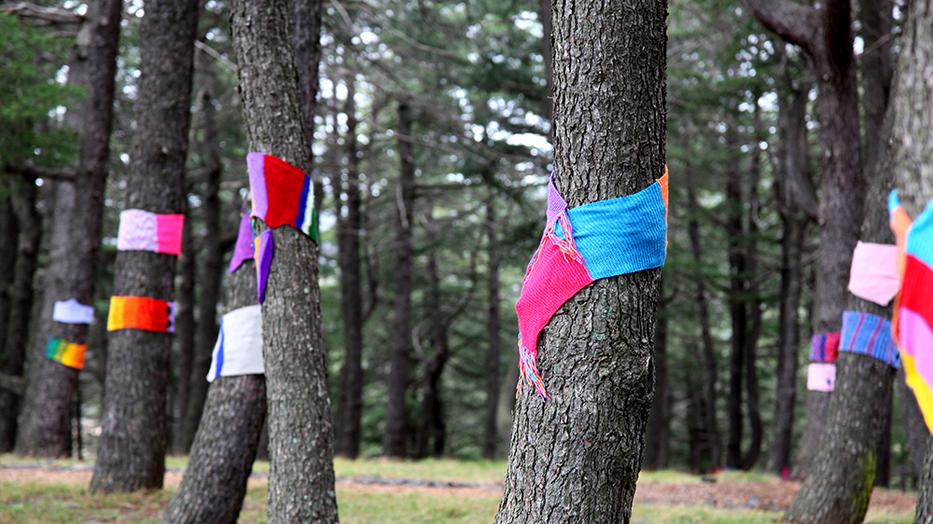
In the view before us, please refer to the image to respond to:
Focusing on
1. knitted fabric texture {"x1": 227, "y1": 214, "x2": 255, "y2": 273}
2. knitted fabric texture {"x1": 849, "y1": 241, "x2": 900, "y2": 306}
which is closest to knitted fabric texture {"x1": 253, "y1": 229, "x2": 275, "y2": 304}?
knitted fabric texture {"x1": 227, "y1": 214, "x2": 255, "y2": 273}

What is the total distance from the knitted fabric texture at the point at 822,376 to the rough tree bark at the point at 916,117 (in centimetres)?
686

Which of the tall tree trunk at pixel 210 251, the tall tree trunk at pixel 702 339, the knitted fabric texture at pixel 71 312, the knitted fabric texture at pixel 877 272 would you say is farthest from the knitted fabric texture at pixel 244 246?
the tall tree trunk at pixel 702 339

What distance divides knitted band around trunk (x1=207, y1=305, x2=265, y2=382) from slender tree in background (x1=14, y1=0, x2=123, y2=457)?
6032 millimetres

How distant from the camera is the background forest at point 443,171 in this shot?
11.8 meters

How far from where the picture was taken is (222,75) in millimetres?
→ 15141

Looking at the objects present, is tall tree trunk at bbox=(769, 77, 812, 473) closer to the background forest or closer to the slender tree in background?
the background forest

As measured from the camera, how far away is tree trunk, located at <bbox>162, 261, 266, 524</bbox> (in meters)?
5.70

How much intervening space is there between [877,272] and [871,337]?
50cm

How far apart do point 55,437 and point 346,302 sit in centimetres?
718

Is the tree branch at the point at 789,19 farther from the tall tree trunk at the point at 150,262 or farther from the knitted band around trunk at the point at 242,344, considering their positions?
the knitted band around trunk at the point at 242,344

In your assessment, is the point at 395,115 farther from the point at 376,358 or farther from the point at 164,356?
the point at 164,356

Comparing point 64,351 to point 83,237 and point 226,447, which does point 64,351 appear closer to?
point 83,237

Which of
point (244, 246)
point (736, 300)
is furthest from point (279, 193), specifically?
point (736, 300)

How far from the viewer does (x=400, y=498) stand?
8008 millimetres
